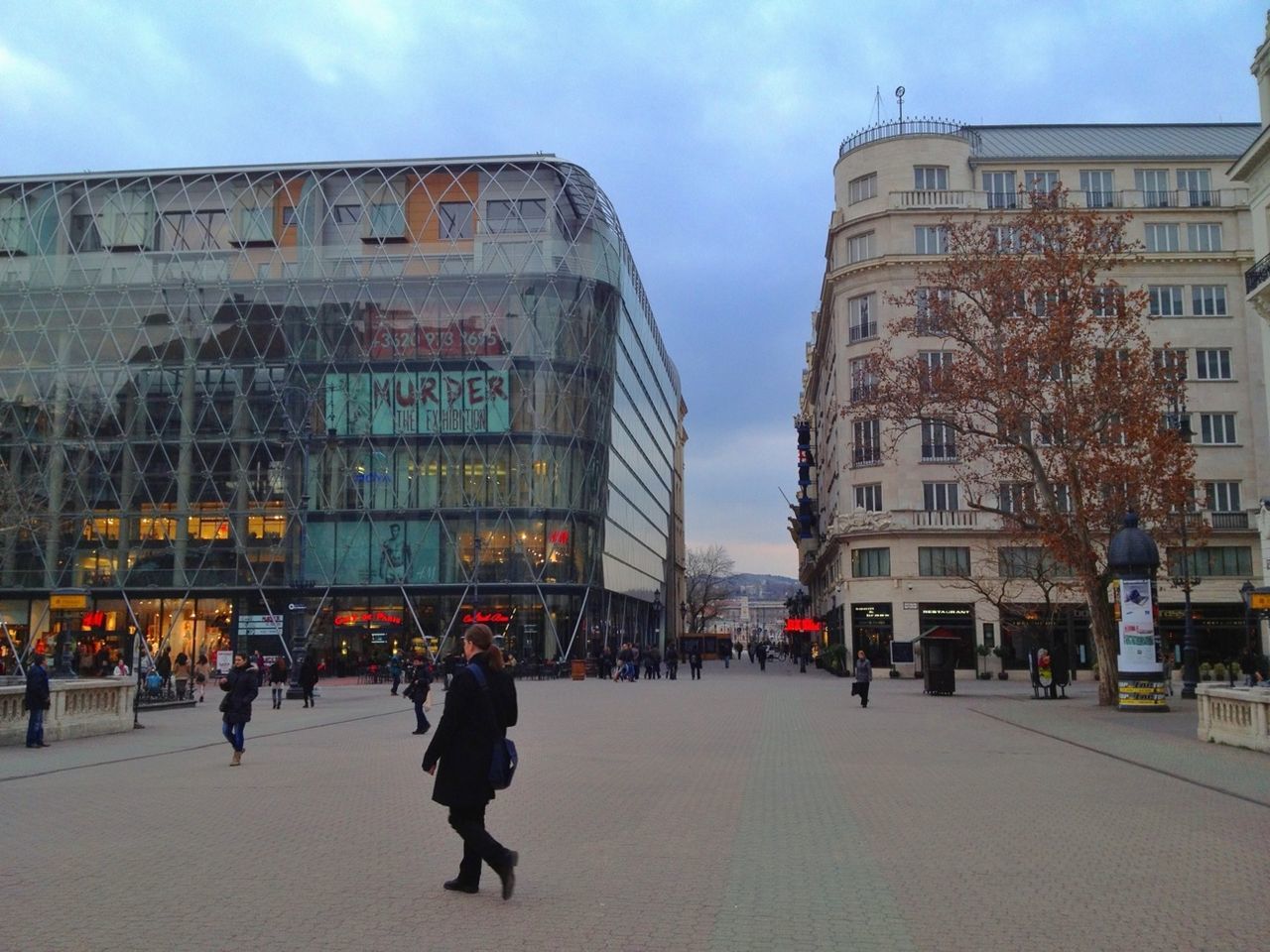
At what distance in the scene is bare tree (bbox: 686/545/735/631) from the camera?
156500mm

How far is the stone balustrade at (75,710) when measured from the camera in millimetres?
20422

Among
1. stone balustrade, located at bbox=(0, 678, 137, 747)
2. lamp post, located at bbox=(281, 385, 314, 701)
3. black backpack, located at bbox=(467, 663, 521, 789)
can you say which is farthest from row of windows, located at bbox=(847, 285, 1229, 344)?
black backpack, located at bbox=(467, 663, 521, 789)

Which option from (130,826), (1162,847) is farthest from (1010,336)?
(130,826)

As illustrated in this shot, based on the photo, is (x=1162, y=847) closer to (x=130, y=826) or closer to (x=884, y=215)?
(x=130, y=826)

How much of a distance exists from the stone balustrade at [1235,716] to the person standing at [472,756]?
561 inches

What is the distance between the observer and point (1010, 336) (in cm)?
3162

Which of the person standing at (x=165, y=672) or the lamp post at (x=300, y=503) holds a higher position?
the lamp post at (x=300, y=503)

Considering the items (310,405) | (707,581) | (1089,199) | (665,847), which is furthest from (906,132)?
(707,581)

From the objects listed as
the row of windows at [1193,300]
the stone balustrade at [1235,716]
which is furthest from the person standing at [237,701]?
the row of windows at [1193,300]

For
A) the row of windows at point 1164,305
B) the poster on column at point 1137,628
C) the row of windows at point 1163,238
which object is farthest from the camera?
the row of windows at point 1163,238

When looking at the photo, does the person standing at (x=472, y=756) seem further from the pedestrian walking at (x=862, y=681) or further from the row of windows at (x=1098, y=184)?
the row of windows at (x=1098, y=184)

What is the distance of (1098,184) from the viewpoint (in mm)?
58438

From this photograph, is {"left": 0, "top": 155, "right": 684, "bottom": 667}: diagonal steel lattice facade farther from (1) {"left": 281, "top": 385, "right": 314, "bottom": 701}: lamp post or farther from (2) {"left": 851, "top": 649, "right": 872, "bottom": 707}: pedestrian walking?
(2) {"left": 851, "top": 649, "right": 872, "bottom": 707}: pedestrian walking

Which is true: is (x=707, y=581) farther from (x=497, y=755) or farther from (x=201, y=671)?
(x=497, y=755)
